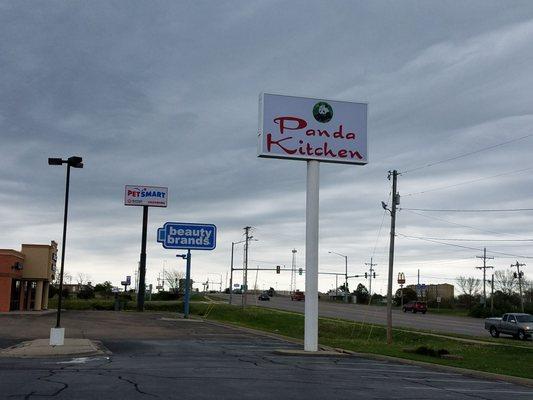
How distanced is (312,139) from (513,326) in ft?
87.7

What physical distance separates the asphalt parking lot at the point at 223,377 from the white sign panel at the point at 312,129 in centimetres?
823

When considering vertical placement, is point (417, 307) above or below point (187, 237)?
below

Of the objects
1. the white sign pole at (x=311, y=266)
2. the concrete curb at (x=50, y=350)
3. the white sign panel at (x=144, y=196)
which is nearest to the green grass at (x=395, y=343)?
the white sign pole at (x=311, y=266)

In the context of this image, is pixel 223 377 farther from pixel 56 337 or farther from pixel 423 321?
pixel 423 321

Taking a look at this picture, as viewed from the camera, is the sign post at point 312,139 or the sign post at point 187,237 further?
the sign post at point 187,237

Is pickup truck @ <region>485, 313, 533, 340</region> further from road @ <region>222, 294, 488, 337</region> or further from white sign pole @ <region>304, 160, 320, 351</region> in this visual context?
white sign pole @ <region>304, 160, 320, 351</region>

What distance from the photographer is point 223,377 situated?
14.1m

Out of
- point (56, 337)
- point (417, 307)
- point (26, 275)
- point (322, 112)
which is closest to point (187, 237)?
point (26, 275)

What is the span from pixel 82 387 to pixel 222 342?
15665 mm

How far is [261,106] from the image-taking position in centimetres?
2536

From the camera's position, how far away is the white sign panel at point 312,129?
25188mm

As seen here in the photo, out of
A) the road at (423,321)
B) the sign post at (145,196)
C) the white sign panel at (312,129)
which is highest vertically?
the sign post at (145,196)

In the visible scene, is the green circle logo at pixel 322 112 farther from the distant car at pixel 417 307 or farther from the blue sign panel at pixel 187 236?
the distant car at pixel 417 307

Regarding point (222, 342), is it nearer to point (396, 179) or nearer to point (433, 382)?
point (433, 382)
